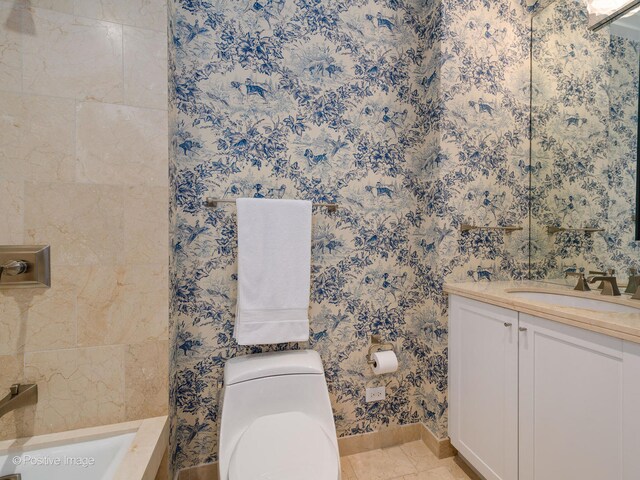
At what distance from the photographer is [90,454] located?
912 millimetres

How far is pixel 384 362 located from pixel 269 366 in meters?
0.58

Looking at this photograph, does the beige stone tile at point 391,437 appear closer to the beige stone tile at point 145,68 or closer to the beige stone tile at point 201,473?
the beige stone tile at point 201,473

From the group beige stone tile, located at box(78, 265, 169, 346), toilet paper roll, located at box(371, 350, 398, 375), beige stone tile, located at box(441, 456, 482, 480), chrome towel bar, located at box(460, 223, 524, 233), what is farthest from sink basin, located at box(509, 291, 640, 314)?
beige stone tile, located at box(78, 265, 169, 346)

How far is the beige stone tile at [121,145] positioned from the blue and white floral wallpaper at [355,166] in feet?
0.62

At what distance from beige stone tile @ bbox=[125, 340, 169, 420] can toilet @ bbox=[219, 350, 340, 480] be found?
23cm

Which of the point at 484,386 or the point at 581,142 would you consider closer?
the point at 484,386

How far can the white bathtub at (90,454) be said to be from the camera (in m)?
0.84

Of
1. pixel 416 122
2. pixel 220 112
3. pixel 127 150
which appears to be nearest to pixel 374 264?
pixel 416 122

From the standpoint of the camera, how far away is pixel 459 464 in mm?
1415

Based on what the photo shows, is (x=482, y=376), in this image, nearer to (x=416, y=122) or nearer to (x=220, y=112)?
(x=416, y=122)

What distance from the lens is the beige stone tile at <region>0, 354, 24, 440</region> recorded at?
0.92 meters

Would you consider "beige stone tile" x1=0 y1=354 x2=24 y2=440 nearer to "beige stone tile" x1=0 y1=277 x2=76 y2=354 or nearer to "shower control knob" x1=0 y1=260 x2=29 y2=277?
"beige stone tile" x1=0 y1=277 x2=76 y2=354

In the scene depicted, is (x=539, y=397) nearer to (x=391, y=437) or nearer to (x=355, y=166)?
(x=391, y=437)

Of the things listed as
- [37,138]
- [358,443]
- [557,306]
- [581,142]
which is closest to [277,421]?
[358,443]
